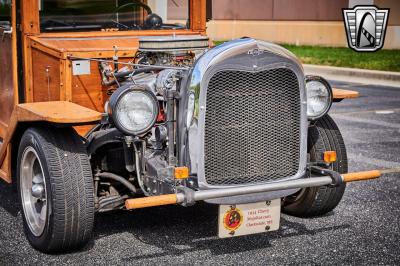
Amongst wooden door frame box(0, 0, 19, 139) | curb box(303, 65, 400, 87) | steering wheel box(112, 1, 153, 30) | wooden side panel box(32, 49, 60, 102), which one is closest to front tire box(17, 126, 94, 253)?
wooden side panel box(32, 49, 60, 102)

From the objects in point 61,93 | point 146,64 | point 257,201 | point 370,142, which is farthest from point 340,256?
point 370,142

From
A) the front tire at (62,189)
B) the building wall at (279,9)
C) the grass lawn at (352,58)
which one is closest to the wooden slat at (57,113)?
the front tire at (62,189)

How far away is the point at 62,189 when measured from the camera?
4.00 m

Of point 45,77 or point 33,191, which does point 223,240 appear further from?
point 45,77

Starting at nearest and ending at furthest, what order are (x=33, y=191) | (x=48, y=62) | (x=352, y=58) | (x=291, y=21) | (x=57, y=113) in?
(x=57, y=113) → (x=33, y=191) → (x=48, y=62) → (x=352, y=58) → (x=291, y=21)

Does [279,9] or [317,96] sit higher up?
[279,9]

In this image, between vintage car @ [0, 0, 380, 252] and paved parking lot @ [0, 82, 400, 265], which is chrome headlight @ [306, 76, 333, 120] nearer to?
vintage car @ [0, 0, 380, 252]

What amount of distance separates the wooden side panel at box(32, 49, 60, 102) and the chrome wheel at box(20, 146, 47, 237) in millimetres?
582

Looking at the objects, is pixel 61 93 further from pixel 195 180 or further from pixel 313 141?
pixel 313 141

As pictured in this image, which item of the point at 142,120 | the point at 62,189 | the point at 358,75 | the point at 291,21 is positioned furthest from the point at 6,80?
the point at 291,21

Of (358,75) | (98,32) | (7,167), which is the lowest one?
(358,75)

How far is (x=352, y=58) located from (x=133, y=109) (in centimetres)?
1306

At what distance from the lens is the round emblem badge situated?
3.98 metres

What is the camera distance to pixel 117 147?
4523mm
